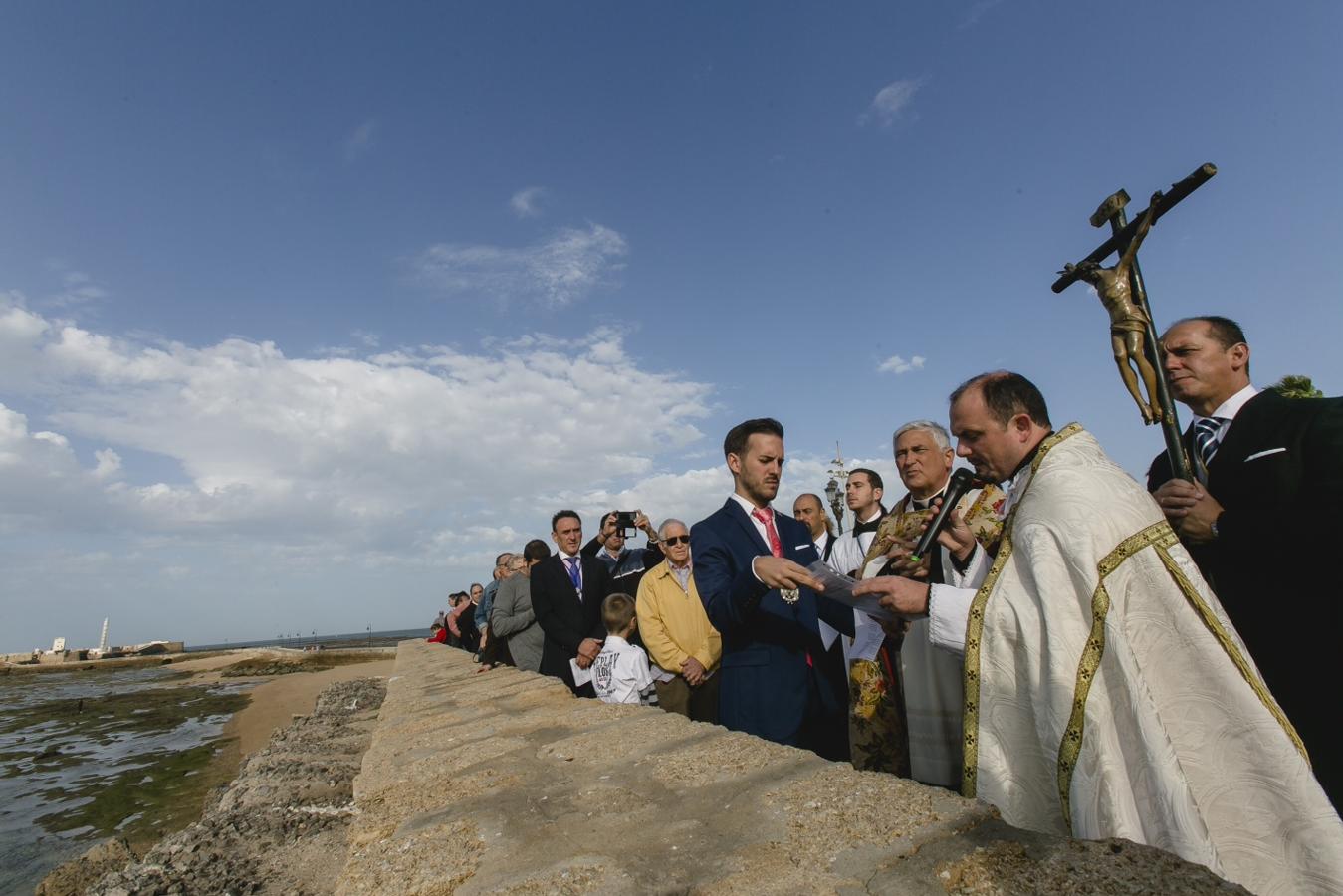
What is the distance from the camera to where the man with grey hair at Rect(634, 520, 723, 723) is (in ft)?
12.9

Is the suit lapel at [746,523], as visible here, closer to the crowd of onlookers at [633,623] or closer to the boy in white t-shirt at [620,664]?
the crowd of onlookers at [633,623]

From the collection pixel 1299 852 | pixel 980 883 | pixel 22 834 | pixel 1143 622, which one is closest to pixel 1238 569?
pixel 1143 622

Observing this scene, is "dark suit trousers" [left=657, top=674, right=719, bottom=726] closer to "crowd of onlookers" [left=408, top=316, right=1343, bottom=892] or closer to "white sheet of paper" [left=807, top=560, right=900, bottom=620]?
"crowd of onlookers" [left=408, top=316, right=1343, bottom=892]

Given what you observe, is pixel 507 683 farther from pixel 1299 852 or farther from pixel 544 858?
pixel 1299 852

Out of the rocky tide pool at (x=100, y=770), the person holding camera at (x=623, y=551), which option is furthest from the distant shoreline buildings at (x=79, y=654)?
the person holding camera at (x=623, y=551)

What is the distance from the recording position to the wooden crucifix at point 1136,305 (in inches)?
89.7

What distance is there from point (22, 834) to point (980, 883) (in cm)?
960

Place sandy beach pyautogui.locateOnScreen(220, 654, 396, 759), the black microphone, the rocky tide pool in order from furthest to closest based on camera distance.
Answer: sandy beach pyautogui.locateOnScreen(220, 654, 396, 759)
the rocky tide pool
the black microphone

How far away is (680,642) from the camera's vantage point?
3.98m

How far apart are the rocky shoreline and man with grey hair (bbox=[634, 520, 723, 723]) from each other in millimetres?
1731

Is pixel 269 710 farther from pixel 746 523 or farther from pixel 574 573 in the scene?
pixel 746 523

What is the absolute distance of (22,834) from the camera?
277 inches

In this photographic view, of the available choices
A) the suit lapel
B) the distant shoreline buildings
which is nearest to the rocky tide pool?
the suit lapel

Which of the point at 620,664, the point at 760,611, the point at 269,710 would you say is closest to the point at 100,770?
the point at 269,710
